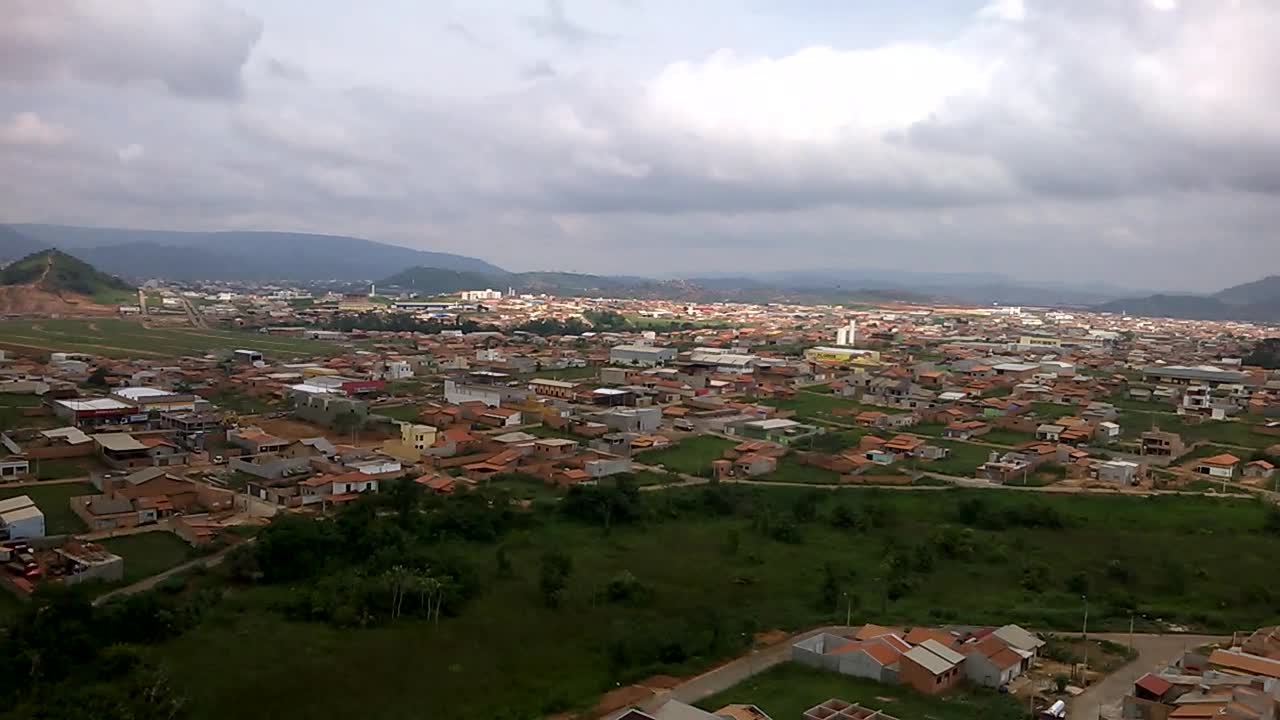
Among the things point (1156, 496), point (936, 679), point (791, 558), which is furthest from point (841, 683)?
point (1156, 496)

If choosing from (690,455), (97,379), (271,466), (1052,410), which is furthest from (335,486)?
(1052,410)

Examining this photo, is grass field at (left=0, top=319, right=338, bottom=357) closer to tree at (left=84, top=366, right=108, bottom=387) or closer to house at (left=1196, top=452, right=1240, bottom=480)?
tree at (left=84, top=366, right=108, bottom=387)

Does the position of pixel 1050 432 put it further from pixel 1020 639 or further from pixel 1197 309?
pixel 1197 309

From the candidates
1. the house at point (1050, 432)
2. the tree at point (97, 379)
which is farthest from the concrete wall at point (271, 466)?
the house at point (1050, 432)

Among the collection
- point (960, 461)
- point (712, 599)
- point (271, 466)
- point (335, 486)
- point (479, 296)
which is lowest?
point (712, 599)

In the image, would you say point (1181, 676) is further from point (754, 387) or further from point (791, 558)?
point (754, 387)

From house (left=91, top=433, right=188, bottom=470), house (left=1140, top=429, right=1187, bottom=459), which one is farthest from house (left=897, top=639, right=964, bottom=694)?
house (left=1140, top=429, right=1187, bottom=459)
